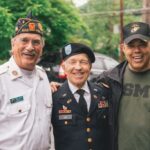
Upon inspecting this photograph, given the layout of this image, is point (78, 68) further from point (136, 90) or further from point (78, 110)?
point (136, 90)

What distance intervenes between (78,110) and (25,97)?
1.69ft

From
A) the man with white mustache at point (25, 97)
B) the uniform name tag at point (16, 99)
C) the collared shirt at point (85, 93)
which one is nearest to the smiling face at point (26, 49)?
the man with white mustache at point (25, 97)

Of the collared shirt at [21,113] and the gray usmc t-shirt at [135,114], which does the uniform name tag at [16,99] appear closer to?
the collared shirt at [21,113]

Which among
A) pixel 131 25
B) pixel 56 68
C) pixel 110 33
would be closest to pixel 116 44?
pixel 110 33

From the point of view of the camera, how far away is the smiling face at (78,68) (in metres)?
3.90

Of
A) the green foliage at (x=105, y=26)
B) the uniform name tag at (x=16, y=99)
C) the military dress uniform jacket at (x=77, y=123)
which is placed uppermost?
the green foliage at (x=105, y=26)

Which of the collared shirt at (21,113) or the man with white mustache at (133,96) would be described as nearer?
the collared shirt at (21,113)

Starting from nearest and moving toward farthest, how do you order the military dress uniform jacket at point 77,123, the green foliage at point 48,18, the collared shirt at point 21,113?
the collared shirt at point 21,113 < the military dress uniform jacket at point 77,123 < the green foliage at point 48,18

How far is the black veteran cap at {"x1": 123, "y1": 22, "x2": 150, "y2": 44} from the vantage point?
397 cm

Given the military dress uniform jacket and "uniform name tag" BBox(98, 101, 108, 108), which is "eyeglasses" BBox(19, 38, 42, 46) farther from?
"uniform name tag" BBox(98, 101, 108, 108)

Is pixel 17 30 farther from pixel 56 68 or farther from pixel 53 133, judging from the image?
pixel 56 68

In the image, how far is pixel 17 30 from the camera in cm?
376

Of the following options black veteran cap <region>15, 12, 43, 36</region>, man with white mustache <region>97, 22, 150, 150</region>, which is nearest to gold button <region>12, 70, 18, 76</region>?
black veteran cap <region>15, 12, 43, 36</region>

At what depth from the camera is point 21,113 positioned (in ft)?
11.5
